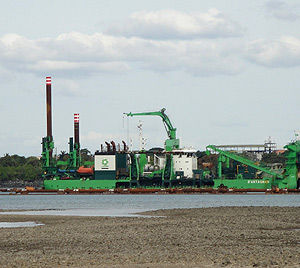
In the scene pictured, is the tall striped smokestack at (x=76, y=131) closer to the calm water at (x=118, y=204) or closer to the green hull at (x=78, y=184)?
the green hull at (x=78, y=184)

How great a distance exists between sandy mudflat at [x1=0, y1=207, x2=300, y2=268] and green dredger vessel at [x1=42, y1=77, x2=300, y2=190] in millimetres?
81203

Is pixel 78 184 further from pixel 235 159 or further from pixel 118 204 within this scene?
pixel 118 204

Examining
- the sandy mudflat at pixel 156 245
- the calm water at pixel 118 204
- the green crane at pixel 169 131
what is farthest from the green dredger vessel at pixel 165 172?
the sandy mudflat at pixel 156 245

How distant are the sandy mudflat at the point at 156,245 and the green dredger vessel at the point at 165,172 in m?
81.2

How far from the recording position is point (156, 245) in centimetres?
2825

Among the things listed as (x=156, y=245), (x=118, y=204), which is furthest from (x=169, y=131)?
(x=156, y=245)

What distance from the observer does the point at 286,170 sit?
120 meters

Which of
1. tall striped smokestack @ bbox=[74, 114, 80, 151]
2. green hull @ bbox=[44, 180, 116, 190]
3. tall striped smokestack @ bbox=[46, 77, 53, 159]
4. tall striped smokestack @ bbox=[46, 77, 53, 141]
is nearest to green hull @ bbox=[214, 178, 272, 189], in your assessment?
green hull @ bbox=[44, 180, 116, 190]

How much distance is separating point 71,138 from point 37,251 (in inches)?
4359

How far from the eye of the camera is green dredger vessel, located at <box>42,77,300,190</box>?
121m

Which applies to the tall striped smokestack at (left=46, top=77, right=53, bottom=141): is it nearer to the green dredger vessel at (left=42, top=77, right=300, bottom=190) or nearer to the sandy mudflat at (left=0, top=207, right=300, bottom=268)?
the green dredger vessel at (left=42, top=77, right=300, bottom=190)

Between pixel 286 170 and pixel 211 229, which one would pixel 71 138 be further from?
pixel 211 229

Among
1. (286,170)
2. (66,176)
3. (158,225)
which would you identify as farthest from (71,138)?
(158,225)

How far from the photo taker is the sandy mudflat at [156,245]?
23734 mm
